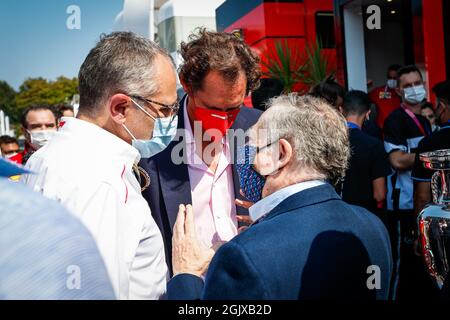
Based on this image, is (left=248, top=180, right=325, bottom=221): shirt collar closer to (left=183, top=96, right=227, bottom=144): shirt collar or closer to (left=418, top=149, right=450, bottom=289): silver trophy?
(left=418, top=149, right=450, bottom=289): silver trophy

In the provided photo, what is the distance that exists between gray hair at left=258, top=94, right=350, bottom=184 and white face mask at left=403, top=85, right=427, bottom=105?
3168 millimetres

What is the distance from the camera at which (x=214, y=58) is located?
2.38 metres

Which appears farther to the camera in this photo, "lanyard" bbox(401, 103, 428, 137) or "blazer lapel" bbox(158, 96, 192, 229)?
"lanyard" bbox(401, 103, 428, 137)

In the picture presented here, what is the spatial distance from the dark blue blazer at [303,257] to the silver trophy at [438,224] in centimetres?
31

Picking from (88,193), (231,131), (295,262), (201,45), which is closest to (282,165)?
(295,262)

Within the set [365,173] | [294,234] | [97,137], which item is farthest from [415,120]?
[97,137]

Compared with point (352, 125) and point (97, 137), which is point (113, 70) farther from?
point (352, 125)

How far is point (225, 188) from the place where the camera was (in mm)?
2371

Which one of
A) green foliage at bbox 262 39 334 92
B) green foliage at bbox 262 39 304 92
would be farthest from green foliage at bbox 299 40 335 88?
green foliage at bbox 262 39 304 92

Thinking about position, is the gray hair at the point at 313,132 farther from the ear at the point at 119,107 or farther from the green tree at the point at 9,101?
the green tree at the point at 9,101

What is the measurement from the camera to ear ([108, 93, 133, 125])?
5.55 feet

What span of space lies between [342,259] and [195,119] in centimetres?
128

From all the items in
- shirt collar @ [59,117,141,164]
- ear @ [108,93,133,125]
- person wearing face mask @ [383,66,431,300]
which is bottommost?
person wearing face mask @ [383,66,431,300]
